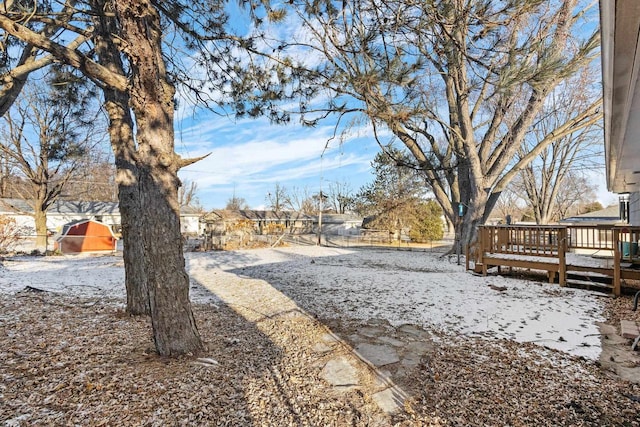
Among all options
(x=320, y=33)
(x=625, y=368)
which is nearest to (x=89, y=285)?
(x=320, y=33)

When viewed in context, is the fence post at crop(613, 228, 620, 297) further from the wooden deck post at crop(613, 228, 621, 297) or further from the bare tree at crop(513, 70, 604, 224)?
the bare tree at crop(513, 70, 604, 224)

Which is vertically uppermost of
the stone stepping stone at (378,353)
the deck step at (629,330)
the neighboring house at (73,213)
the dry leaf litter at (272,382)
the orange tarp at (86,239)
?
the neighboring house at (73,213)

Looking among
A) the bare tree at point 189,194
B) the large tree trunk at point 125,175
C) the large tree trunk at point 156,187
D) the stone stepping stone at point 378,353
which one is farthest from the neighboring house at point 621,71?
the bare tree at point 189,194

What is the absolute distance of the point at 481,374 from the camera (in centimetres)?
266

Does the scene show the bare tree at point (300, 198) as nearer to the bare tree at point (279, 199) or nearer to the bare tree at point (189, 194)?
the bare tree at point (279, 199)

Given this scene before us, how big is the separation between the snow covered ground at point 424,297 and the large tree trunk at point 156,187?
7.02 ft

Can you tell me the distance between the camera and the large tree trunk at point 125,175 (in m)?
4.00

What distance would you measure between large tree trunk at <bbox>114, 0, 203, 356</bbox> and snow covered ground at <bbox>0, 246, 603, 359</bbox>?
2.14m

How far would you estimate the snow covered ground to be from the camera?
3.86 meters

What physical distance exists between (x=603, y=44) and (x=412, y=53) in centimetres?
243

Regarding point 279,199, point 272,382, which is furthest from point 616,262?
point 279,199

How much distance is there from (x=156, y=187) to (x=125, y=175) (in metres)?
1.72

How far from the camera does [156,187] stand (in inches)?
109

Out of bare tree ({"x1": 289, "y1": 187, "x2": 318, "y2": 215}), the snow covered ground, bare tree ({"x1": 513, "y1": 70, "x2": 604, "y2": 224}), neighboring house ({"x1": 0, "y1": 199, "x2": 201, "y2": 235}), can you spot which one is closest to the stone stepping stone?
the snow covered ground
